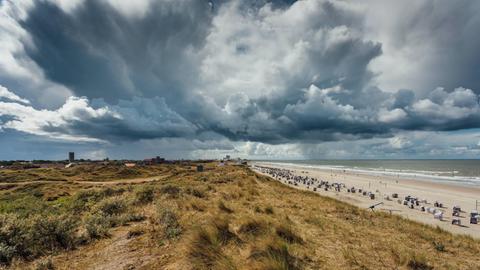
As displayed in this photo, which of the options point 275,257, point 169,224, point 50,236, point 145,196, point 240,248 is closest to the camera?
point 275,257

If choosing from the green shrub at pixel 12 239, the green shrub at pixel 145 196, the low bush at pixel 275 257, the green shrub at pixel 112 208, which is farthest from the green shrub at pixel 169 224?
the green shrub at pixel 145 196

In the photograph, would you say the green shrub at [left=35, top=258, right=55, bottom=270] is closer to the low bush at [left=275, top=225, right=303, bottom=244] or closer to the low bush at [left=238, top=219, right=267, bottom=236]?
the low bush at [left=238, top=219, right=267, bottom=236]

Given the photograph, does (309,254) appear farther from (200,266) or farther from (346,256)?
(200,266)

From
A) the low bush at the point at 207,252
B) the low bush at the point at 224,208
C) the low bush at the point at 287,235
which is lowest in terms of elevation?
the low bush at the point at 224,208

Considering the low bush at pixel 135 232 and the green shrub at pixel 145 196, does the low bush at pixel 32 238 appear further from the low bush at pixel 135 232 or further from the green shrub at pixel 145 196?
the green shrub at pixel 145 196

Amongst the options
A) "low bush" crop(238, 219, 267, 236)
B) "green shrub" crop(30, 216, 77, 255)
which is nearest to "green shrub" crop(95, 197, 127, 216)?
"green shrub" crop(30, 216, 77, 255)

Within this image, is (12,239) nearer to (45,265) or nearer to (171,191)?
(45,265)

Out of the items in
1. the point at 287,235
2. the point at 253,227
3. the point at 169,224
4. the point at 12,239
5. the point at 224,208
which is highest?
the point at 12,239

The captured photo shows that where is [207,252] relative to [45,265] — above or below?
above

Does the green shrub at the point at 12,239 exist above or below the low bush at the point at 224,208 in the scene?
above

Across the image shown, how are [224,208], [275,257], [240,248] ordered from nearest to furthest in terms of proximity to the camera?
[275,257] → [240,248] → [224,208]

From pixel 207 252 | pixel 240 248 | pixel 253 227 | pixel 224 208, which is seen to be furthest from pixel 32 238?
pixel 224 208

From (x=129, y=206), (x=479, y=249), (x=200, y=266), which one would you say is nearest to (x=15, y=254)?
(x=200, y=266)

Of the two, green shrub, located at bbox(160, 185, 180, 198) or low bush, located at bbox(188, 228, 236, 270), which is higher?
low bush, located at bbox(188, 228, 236, 270)
